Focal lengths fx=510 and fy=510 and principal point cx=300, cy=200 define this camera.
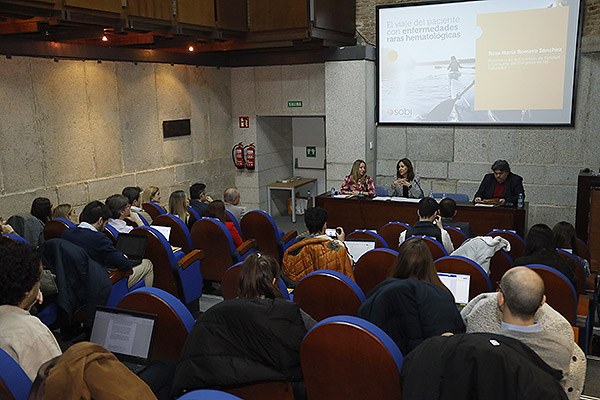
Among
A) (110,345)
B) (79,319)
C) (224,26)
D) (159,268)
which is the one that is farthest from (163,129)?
(110,345)

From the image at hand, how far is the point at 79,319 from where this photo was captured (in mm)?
3842

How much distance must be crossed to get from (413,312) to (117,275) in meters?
2.53

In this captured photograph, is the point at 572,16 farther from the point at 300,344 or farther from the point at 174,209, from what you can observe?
the point at 300,344

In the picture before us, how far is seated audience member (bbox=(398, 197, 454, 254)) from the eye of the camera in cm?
429

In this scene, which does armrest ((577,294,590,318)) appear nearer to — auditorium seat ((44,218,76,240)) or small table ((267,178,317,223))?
auditorium seat ((44,218,76,240))

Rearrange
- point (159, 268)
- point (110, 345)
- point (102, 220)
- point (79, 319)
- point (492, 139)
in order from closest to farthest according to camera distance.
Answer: point (110, 345), point (79, 319), point (102, 220), point (159, 268), point (492, 139)

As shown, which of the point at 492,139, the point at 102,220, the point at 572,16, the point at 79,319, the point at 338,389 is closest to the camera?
the point at 338,389

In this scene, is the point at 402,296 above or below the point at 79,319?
above

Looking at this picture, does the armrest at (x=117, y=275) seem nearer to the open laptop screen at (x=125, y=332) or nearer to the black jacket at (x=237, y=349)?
the open laptop screen at (x=125, y=332)

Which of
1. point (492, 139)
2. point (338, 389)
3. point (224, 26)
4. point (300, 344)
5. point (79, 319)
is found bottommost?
point (79, 319)

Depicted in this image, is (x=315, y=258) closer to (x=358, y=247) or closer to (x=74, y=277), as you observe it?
(x=358, y=247)

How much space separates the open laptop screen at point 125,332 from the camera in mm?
2576

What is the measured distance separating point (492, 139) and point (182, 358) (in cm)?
685

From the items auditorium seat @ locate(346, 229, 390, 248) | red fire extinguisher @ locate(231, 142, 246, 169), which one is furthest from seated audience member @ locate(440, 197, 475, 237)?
red fire extinguisher @ locate(231, 142, 246, 169)
